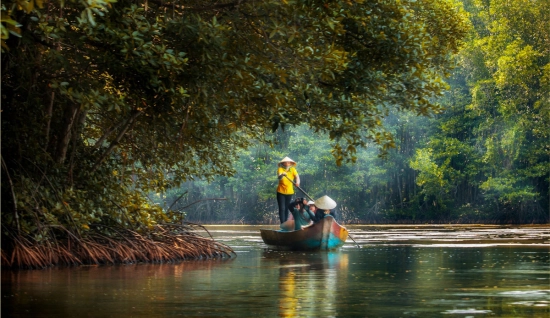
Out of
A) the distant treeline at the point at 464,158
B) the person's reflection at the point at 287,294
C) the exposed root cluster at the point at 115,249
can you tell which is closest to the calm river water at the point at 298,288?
the person's reflection at the point at 287,294

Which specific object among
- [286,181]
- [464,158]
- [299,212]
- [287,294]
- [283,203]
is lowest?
[287,294]

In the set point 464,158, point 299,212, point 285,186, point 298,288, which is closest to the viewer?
point 298,288

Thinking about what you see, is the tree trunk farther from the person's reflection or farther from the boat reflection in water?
the person's reflection

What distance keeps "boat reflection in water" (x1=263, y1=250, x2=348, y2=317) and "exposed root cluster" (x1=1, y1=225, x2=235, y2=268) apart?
4.00 ft

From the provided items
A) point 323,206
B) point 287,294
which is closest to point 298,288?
point 287,294

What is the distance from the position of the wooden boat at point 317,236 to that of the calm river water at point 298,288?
7.71 ft

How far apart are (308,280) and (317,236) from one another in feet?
24.1

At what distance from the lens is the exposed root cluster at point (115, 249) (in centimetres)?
1330

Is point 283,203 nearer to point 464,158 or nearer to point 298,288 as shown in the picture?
point 298,288

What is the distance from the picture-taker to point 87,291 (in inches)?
400

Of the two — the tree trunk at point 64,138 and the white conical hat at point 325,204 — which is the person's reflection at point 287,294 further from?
the white conical hat at point 325,204

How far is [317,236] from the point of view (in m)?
18.9

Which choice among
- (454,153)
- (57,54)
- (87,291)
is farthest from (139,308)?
(454,153)

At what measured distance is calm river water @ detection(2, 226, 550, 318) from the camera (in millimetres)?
8375
